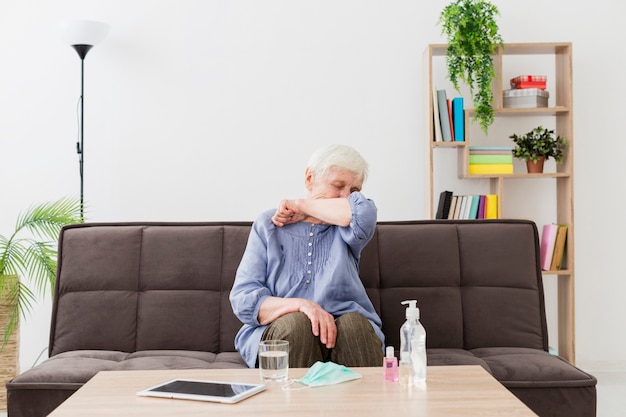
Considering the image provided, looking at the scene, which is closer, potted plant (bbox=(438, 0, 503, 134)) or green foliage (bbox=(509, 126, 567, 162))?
potted plant (bbox=(438, 0, 503, 134))

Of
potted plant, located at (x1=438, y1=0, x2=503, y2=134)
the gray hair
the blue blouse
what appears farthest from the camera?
potted plant, located at (x1=438, y1=0, x2=503, y2=134)

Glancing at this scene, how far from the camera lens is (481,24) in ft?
12.9

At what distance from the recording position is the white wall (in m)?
4.25

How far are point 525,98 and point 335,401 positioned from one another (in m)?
2.86

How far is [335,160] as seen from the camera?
99.3 inches

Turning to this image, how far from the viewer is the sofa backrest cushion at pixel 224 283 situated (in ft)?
8.80

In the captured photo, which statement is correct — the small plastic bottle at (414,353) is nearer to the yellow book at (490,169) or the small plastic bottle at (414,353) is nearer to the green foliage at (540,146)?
the yellow book at (490,169)

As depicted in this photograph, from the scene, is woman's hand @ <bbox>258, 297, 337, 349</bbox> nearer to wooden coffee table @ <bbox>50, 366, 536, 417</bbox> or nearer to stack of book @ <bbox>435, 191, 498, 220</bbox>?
wooden coffee table @ <bbox>50, 366, 536, 417</bbox>

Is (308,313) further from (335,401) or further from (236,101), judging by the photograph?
(236,101)

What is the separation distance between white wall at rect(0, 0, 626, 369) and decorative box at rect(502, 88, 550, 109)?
389 mm

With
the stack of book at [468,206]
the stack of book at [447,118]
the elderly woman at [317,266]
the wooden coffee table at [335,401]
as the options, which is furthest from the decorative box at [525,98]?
the wooden coffee table at [335,401]

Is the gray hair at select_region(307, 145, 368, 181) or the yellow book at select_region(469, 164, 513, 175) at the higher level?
the yellow book at select_region(469, 164, 513, 175)

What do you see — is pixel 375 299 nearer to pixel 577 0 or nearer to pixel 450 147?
pixel 450 147

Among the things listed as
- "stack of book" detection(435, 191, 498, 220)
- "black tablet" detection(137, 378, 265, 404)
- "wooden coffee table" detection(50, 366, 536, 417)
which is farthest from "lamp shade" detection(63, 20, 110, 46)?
"black tablet" detection(137, 378, 265, 404)
